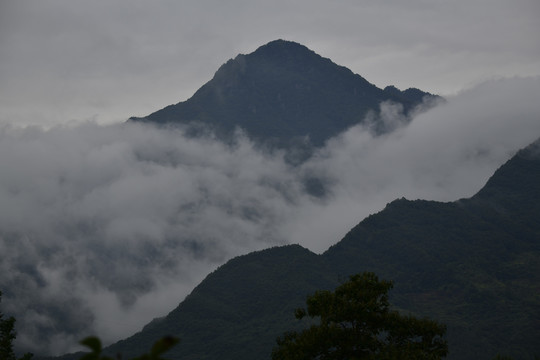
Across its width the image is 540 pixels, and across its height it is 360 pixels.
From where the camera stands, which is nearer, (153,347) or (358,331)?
(153,347)

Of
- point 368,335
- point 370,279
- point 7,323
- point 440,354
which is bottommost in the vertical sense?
point 440,354

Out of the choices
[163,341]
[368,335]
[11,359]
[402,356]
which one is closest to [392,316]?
[368,335]

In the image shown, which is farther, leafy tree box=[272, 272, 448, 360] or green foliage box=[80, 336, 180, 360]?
leafy tree box=[272, 272, 448, 360]

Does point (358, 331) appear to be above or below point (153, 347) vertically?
below

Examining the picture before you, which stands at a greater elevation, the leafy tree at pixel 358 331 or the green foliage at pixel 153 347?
the green foliage at pixel 153 347

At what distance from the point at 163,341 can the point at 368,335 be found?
26.5 metres

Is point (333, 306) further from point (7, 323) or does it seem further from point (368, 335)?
point (7, 323)

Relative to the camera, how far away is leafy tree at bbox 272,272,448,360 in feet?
104

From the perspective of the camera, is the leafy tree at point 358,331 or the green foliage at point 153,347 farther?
the leafy tree at point 358,331

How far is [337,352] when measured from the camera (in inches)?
1262

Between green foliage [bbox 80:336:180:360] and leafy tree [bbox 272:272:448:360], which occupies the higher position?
green foliage [bbox 80:336:180:360]

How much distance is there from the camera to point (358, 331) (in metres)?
32.9

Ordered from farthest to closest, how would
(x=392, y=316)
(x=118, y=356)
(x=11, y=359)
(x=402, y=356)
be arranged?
(x=11, y=359), (x=392, y=316), (x=402, y=356), (x=118, y=356)

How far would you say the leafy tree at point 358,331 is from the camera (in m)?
31.8
